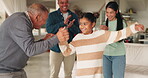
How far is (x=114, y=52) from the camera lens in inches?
78.0

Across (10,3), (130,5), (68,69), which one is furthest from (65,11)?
(130,5)

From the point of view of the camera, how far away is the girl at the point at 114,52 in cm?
196

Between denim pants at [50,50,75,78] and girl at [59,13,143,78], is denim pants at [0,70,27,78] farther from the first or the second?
denim pants at [50,50,75,78]

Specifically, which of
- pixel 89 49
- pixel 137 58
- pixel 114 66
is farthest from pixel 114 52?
pixel 137 58

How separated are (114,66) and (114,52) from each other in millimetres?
155

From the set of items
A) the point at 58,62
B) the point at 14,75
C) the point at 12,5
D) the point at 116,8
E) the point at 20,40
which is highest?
the point at 12,5

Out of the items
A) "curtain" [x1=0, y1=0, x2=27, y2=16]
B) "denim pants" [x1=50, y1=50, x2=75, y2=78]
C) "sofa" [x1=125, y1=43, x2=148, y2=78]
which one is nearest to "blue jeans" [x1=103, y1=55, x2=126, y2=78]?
"denim pants" [x1=50, y1=50, x2=75, y2=78]

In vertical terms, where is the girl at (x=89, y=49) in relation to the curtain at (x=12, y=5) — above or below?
below

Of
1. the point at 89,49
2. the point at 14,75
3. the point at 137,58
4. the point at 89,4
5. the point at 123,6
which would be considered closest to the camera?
the point at 14,75

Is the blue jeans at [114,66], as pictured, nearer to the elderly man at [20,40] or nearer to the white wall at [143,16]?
the elderly man at [20,40]

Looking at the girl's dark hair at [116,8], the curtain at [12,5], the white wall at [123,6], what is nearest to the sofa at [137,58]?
the girl's dark hair at [116,8]

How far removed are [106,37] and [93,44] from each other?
14 cm

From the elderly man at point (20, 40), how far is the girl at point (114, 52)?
86 cm

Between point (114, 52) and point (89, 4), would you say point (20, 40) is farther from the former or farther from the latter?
point (89, 4)
